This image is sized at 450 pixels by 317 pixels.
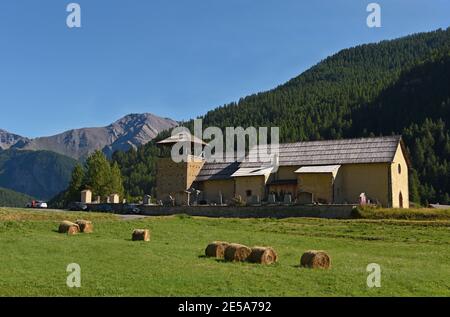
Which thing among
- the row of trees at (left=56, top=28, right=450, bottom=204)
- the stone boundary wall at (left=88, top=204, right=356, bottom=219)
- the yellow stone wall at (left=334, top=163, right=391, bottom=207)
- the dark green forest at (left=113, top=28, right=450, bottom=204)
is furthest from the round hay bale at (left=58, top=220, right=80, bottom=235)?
the dark green forest at (left=113, top=28, right=450, bottom=204)

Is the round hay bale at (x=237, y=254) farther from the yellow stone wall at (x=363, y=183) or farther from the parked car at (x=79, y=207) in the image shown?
the parked car at (x=79, y=207)

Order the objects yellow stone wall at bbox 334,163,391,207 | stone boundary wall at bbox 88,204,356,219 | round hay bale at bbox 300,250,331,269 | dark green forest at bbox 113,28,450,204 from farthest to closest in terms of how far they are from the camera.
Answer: dark green forest at bbox 113,28,450,204
yellow stone wall at bbox 334,163,391,207
stone boundary wall at bbox 88,204,356,219
round hay bale at bbox 300,250,331,269

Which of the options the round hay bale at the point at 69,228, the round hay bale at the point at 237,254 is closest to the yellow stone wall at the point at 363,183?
the round hay bale at the point at 69,228

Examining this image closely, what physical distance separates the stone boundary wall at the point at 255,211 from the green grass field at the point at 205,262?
791 centimetres

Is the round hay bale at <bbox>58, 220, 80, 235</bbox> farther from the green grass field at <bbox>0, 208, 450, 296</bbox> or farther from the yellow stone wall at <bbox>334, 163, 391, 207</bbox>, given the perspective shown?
the yellow stone wall at <bbox>334, 163, 391, 207</bbox>

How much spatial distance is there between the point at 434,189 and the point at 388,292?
104m

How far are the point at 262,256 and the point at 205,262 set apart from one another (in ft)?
6.74

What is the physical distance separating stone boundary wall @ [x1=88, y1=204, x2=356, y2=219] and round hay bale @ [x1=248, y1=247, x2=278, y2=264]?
24.5m

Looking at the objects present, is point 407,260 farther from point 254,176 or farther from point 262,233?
point 254,176

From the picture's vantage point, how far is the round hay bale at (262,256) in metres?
19.5

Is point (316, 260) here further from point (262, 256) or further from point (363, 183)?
point (363, 183)

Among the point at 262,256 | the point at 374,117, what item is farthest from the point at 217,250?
the point at 374,117

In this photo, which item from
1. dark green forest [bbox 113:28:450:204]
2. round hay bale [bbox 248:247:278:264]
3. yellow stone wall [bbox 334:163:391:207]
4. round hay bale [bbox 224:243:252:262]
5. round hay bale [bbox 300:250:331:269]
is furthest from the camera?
dark green forest [bbox 113:28:450:204]

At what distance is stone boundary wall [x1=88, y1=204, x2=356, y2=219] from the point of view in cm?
4381
